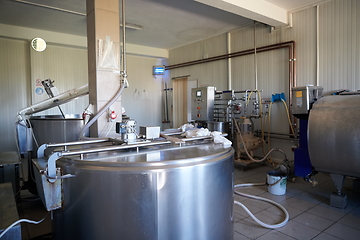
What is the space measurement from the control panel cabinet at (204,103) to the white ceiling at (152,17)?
1.47 m

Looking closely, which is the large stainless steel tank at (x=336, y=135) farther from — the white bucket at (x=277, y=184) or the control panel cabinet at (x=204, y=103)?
the control panel cabinet at (x=204, y=103)

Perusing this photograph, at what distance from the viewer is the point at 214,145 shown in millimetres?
2045

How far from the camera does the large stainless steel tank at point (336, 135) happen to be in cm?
266

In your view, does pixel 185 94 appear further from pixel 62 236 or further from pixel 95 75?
pixel 62 236

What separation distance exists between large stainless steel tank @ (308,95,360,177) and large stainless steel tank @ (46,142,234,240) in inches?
71.7

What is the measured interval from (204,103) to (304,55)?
2.07m

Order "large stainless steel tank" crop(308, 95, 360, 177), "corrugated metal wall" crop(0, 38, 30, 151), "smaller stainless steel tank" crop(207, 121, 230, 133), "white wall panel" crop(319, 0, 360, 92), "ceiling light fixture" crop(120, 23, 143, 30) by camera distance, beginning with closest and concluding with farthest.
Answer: "large stainless steel tank" crop(308, 95, 360, 177), "white wall panel" crop(319, 0, 360, 92), "smaller stainless steel tank" crop(207, 121, 230, 133), "ceiling light fixture" crop(120, 23, 143, 30), "corrugated metal wall" crop(0, 38, 30, 151)

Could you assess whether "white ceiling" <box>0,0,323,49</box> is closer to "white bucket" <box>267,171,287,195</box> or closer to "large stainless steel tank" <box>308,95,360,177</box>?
"large stainless steel tank" <box>308,95,360,177</box>

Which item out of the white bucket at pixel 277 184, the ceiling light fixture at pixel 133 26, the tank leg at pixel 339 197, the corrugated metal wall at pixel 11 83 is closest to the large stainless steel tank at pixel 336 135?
the tank leg at pixel 339 197

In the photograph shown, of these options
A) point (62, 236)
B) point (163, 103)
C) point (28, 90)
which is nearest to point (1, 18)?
point (28, 90)

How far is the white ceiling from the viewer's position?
4.51m

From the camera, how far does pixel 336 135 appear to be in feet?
9.07

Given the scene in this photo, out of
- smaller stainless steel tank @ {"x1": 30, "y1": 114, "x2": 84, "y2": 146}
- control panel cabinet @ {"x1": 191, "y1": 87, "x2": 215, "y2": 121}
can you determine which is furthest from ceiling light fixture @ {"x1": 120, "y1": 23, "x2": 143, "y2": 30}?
smaller stainless steel tank @ {"x1": 30, "y1": 114, "x2": 84, "y2": 146}

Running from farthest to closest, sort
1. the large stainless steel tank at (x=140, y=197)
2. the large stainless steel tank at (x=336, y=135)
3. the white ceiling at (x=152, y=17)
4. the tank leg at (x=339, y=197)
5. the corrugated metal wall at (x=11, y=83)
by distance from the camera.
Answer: the corrugated metal wall at (x=11, y=83) → the white ceiling at (x=152, y=17) → the tank leg at (x=339, y=197) → the large stainless steel tank at (x=336, y=135) → the large stainless steel tank at (x=140, y=197)
